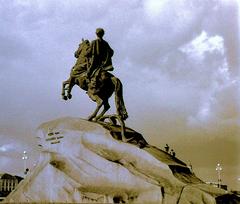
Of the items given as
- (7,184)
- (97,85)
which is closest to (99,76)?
(97,85)

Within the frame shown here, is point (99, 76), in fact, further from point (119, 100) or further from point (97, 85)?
point (119, 100)

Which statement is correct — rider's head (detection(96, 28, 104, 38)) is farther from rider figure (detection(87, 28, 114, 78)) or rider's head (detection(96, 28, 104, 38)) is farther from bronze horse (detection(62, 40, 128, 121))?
bronze horse (detection(62, 40, 128, 121))

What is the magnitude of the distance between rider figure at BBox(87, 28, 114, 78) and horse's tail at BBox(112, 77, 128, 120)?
0.42m

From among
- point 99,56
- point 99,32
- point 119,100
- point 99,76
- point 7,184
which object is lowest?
point 7,184

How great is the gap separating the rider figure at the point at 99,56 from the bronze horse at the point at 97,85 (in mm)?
139

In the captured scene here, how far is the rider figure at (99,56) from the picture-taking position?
49.2ft

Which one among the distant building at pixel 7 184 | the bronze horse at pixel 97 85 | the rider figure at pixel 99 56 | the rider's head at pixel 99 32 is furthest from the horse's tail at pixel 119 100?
the distant building at pixel 7 184

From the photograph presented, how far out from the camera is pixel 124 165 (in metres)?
13.0

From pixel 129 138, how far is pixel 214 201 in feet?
10.3

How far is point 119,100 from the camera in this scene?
49.0ft

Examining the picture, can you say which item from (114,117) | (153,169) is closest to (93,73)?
(114,117)

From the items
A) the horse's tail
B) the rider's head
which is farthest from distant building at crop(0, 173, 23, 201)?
the rider's head

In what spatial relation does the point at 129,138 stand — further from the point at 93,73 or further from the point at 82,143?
the point at 93,73

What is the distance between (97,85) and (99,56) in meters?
0.84
